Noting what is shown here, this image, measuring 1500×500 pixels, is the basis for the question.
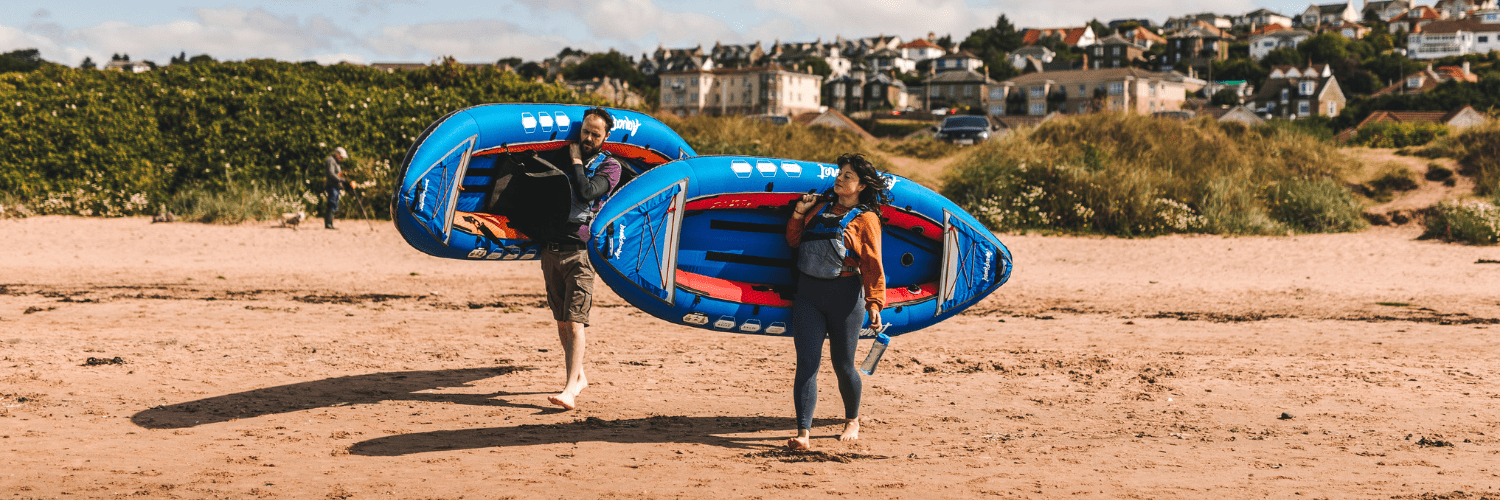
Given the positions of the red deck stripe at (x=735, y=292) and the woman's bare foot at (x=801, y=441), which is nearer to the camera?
the woman's bare foot at (x=801, y=441)

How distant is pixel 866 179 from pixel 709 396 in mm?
2406

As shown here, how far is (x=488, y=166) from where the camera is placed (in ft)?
24.8

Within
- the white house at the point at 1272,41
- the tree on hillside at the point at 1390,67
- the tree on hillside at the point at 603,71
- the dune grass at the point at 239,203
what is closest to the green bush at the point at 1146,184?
the dune grass at the point at 239,203

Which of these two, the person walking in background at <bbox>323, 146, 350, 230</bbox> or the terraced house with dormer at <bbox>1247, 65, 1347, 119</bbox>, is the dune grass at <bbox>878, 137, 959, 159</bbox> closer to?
the person walking in background at <bbox>323, 146, 350, 230</bbox>

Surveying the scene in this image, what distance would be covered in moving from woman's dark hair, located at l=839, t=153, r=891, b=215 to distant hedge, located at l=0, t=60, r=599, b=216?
48.7 feet

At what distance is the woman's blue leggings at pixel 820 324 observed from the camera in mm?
5602

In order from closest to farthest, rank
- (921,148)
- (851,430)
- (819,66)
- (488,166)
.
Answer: (851,430), (488,166), (921,148), (819,66)

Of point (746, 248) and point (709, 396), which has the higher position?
point (746, 248)

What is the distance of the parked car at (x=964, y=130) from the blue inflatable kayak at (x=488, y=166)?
75.0 feet

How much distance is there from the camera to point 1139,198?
17.9 metres

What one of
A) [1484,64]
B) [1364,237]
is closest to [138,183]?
[1364,237]

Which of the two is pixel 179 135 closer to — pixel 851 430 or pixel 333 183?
pixel 333 183

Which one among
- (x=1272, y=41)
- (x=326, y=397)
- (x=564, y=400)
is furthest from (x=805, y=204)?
(x=1272, y=41)

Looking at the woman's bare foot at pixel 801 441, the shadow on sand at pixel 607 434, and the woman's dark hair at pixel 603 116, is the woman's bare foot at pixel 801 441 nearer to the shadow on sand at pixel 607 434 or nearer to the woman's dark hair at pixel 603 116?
the shadow on sand at pixel 607 434
